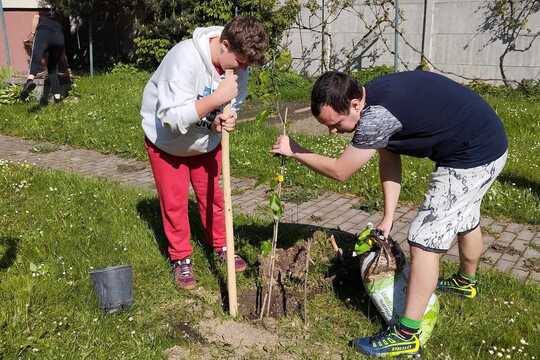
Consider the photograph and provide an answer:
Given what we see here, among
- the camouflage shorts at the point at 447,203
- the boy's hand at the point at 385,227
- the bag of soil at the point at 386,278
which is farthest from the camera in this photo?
the boy's hand at the point at 385,227

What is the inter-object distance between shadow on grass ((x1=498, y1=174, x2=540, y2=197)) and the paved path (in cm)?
74

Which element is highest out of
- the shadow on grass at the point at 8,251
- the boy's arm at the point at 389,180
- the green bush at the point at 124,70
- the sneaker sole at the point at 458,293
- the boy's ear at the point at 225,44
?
the boy's ear at the point at 225,44

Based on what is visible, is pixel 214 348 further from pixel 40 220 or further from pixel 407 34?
pixel 407 34

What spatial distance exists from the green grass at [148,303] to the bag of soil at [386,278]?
0.52 ft

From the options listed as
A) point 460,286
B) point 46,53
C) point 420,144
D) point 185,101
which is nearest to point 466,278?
point 460,286

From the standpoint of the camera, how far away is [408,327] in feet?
9.48

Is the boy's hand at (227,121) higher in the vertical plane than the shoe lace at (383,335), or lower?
higher

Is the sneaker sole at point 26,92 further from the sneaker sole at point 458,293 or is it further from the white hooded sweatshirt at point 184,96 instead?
the sneaker sole at point 458,293

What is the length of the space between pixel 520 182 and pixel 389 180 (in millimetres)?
2686

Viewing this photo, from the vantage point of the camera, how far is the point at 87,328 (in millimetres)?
3133

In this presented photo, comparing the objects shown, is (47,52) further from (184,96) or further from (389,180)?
(389,180)

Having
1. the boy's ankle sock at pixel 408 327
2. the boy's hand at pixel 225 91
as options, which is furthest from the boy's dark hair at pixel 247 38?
the boy's ankle sock at pixel 408 327

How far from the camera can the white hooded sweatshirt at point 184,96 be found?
3.03 m

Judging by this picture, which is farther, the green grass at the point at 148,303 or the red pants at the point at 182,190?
the red pants at the point at 182,190
